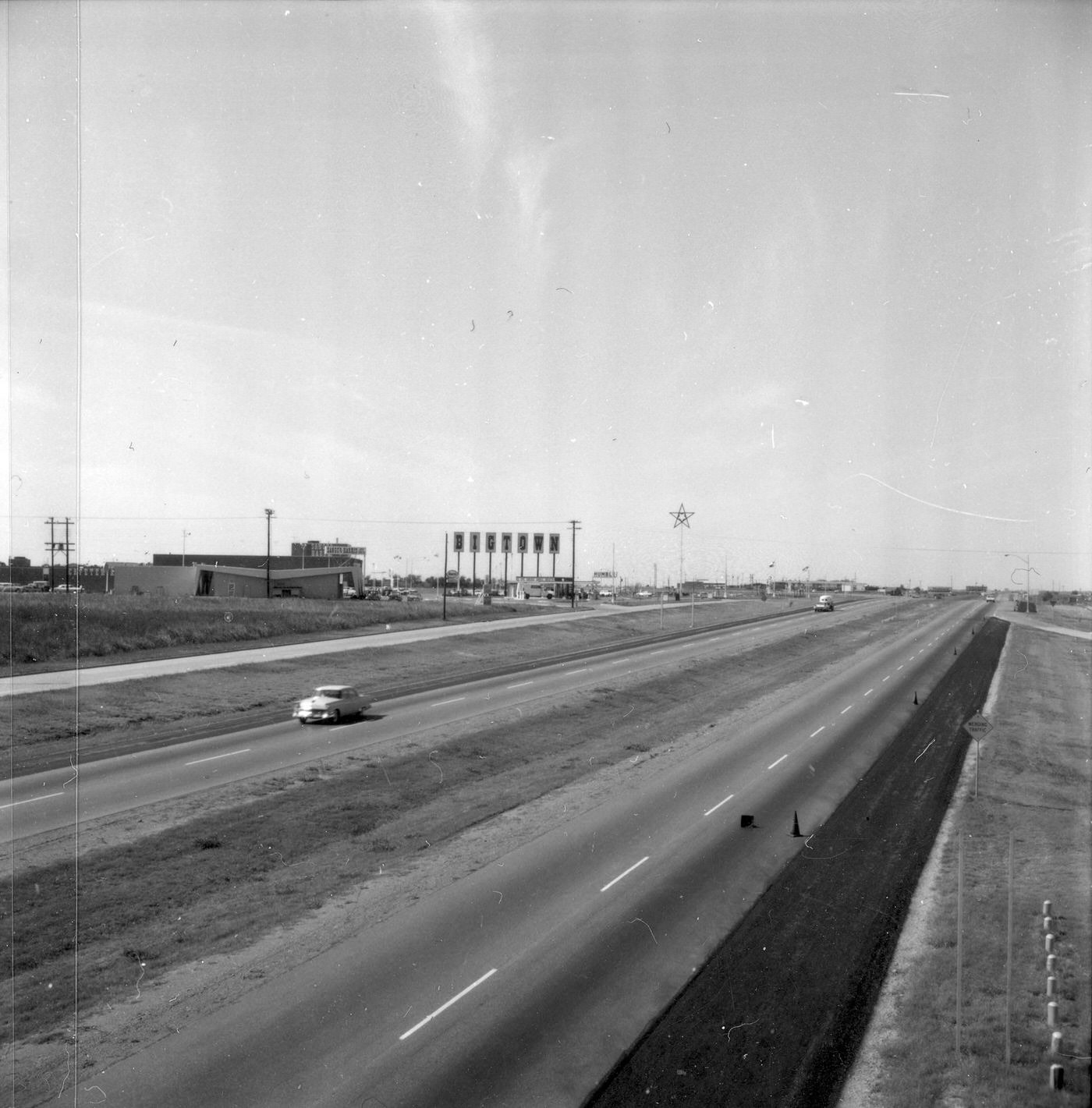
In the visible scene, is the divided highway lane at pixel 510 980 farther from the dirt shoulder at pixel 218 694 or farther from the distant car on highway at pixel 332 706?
the distant car on highway at pixel 332 706

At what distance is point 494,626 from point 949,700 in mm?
27113

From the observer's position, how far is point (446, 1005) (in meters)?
8.61

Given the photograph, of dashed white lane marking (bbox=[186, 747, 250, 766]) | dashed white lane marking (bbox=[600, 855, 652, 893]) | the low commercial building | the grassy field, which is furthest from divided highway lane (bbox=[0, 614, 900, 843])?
the low commercial building

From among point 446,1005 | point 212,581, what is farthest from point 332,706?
point 212,581

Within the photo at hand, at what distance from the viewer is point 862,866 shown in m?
13.0

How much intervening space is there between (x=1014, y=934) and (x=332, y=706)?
1788cm

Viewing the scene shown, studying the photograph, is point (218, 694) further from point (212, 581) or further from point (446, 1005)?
point (212, 581)

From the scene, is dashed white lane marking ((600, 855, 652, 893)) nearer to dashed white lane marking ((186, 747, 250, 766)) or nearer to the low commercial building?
dashed white lane marking ((186, 747, 250, 766))

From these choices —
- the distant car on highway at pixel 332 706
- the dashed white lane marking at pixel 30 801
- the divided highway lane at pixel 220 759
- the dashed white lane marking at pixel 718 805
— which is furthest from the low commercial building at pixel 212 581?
the dashed white lane marking at pixel 718 805

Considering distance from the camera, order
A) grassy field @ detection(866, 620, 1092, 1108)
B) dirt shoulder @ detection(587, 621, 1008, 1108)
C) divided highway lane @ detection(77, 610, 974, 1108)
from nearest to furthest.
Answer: grassy field @ detection(866, 620, 1092, 1108) < divided highway lane @ detection(77, 610, 974, 1108) < dirt shoulder @ detection(587, 621, 1008, 1108)

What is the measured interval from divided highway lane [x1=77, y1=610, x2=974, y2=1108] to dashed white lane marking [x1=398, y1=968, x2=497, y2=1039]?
19 millimetres

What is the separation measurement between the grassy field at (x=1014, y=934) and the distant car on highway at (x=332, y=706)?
15833 mm

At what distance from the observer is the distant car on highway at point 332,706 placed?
882 inches

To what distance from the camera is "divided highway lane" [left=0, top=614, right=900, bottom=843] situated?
49.1 feet
